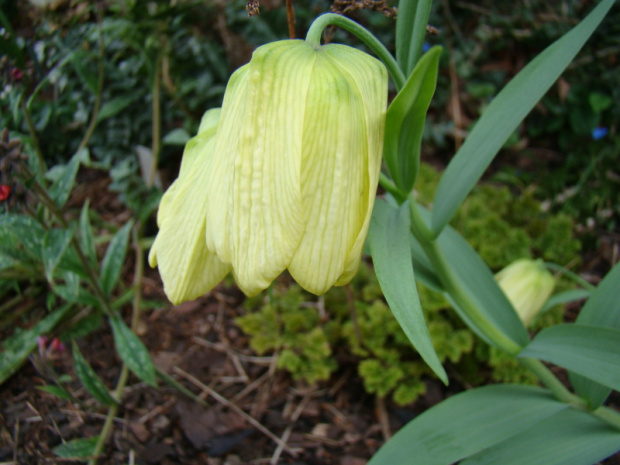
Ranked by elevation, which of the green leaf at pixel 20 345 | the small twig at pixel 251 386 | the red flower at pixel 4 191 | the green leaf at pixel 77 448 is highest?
the red flower at pixel 4 191

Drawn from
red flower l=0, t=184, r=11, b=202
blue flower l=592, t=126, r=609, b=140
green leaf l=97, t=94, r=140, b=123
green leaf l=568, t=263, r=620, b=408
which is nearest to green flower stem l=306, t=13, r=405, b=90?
green leaf l=568, t=263, r=620, b=408

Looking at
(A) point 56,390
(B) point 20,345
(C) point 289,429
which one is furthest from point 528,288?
(B) point 20,345

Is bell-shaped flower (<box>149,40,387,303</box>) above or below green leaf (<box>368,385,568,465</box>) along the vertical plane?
above

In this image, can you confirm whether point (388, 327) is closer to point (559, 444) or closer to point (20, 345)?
point (559, 444)

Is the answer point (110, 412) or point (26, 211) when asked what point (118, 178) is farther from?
point (110, 412)

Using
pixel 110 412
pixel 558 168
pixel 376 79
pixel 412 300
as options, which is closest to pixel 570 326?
pixel 412 300

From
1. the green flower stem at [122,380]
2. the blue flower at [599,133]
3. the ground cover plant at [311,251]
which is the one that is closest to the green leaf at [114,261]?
the ground cover plant at [311,251]

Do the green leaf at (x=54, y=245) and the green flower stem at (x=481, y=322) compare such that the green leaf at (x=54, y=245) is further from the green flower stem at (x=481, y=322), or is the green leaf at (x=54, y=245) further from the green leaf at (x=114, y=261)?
the green flower stem at (x=481, y=322)

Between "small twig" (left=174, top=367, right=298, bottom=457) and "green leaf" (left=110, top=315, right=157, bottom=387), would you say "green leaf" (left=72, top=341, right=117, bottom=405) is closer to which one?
"green leaf" (left=110, top=315, right=157, bottom=387)
